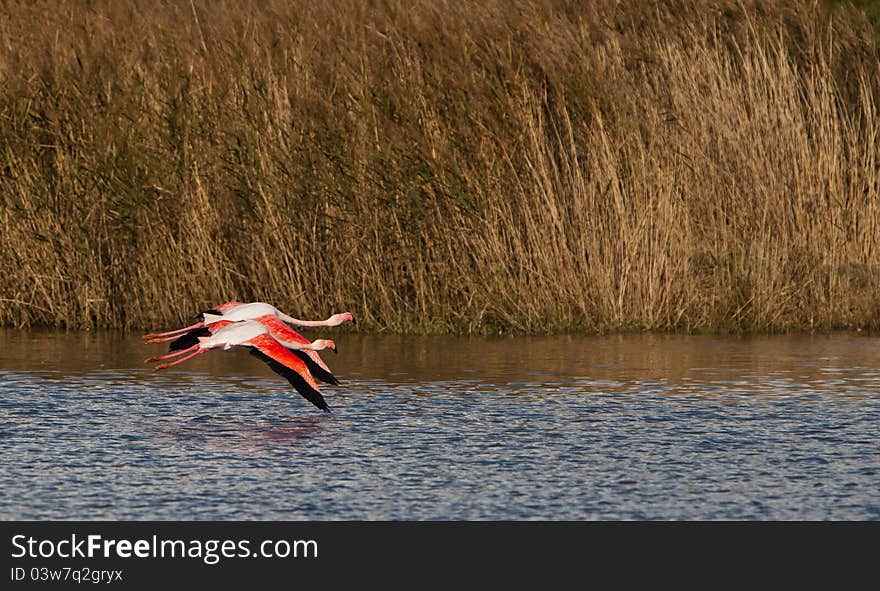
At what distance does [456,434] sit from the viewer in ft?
25.2

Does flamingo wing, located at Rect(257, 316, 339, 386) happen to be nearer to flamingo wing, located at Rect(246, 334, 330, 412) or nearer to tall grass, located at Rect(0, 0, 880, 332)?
flamingo wing, located at Rect(246, 334, 330, 412)

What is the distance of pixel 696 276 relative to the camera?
38.9 feet

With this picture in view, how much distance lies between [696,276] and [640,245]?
1.56 ft

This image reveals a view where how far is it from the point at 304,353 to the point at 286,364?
0.20 meters

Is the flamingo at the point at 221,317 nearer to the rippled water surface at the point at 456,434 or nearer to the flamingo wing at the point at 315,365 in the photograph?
the flamingo wing at the point at 315,365

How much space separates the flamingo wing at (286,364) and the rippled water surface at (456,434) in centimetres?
17

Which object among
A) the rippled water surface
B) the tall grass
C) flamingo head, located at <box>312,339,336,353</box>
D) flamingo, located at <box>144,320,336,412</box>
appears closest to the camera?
the rippled water surface

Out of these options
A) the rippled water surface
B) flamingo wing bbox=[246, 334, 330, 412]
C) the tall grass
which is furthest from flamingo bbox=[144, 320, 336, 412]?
the tall grass

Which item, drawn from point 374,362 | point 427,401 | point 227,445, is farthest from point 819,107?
point 227,445

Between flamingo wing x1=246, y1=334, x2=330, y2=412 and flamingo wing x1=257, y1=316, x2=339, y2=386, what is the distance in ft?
0.22

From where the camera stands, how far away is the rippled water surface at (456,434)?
6.27 metres

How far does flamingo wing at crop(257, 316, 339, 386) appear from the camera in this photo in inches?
313

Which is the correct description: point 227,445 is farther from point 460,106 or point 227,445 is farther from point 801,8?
point 801,8

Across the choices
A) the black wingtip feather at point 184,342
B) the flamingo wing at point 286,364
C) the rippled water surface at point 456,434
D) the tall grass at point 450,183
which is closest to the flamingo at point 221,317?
the black wingtip feather at point 184,342
